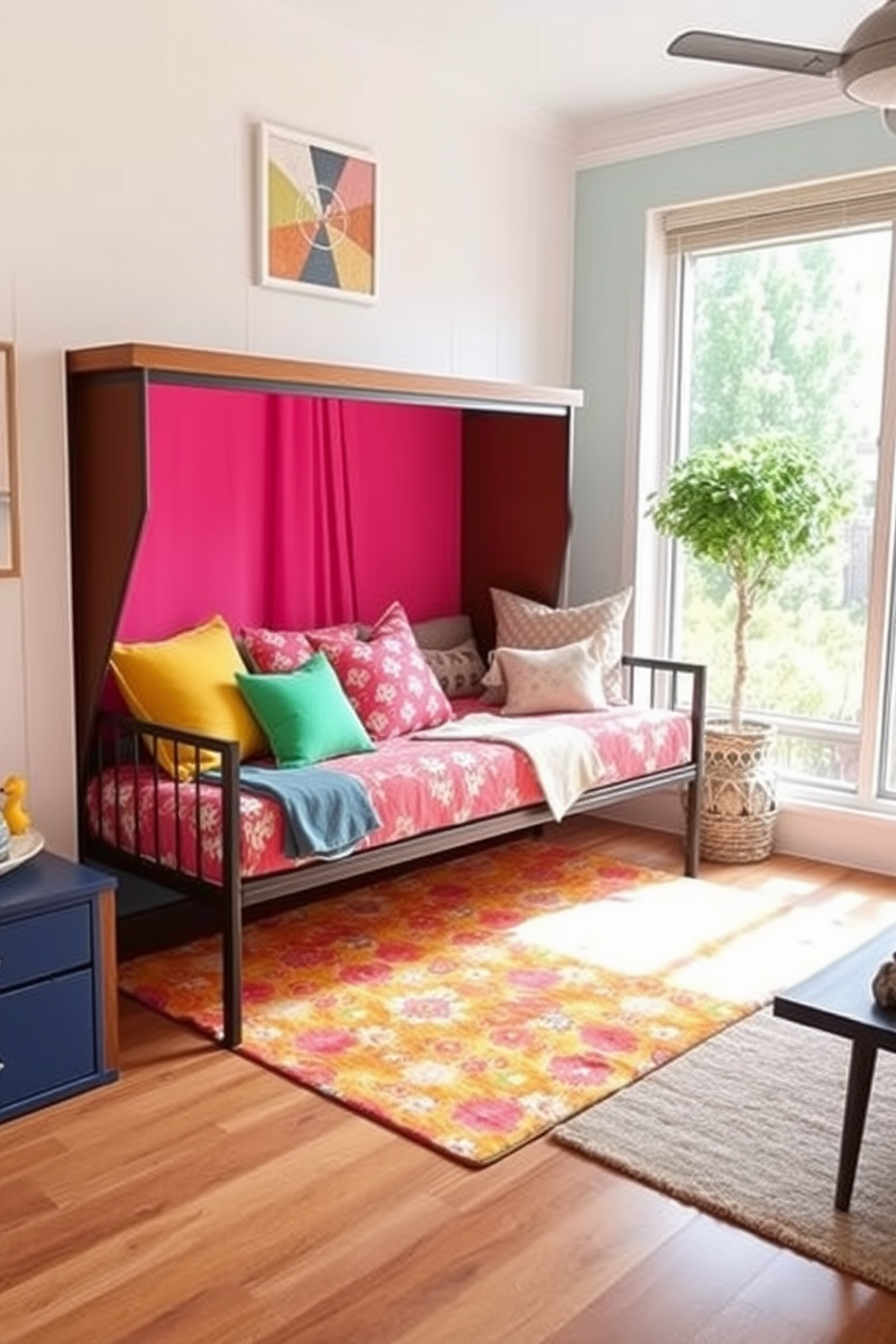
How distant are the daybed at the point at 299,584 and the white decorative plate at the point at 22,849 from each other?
0.32 metres

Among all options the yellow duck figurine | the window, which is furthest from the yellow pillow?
the window

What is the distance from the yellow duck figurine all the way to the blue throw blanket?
0.51 meters

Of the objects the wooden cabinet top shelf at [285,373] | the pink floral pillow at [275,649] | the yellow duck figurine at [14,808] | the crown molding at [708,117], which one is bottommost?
the yellow duck figurine at [14,808]

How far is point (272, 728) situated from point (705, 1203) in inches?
66.8

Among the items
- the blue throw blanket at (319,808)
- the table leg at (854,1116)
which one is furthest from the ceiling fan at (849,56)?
the blue throw blanket at (319,808)

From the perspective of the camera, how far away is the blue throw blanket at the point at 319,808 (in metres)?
2.98

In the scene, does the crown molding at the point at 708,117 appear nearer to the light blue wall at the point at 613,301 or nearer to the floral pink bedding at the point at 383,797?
the light blue wall at the point at 613,301

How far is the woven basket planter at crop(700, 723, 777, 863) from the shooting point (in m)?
4.37

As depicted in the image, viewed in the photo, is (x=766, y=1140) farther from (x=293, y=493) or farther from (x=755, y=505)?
(x=293, y=493)

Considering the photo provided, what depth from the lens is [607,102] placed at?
4484mm

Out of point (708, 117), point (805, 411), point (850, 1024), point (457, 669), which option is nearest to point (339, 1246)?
point (850, 1024)

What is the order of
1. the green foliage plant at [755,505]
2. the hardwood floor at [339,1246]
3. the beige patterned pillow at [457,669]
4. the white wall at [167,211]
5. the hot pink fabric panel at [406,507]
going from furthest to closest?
the beige patterned pillow at [457,669] < the hot pink fabric panel at [406,507] < the green foliage plant at [755,505] < the white wall at [167,211] < the hardwood floor at [339,1246]

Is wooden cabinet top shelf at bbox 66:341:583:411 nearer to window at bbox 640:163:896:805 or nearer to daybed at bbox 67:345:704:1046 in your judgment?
daybed at bbox 67:345:704:1046

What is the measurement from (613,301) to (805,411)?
882 millimetres
